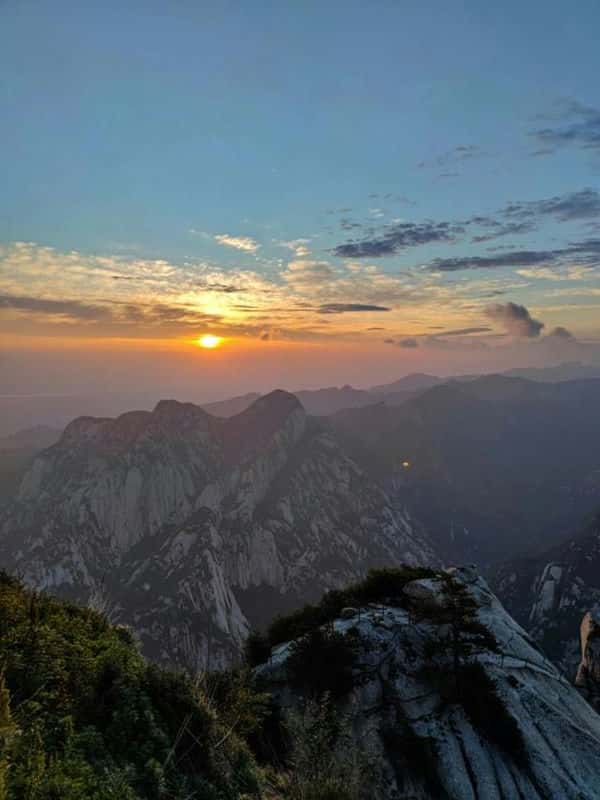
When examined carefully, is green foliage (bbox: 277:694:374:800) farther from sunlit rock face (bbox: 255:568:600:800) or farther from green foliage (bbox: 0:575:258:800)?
sunlit rock face (bbox: 255:568:600:800)

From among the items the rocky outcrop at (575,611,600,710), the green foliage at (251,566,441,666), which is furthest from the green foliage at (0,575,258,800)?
the rocky outcrop at (575,611,600,710)

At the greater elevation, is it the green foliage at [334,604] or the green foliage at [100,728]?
the green foliage at [100,728]

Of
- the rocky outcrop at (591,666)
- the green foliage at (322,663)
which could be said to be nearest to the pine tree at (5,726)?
the green foliage at (322,663)

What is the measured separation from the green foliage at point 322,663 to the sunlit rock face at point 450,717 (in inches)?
15.6

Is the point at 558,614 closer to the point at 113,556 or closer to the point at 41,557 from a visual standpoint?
the point at 113,556

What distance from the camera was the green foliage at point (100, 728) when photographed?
7.72m

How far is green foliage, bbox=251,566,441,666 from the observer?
31.8m

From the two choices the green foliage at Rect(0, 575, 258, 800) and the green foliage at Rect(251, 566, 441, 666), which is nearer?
the green foliage at Rect(0, 575, 258, 800)

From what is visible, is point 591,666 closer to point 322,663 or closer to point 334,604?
point 334,604

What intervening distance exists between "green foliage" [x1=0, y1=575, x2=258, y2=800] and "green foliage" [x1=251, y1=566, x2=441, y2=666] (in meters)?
17.5

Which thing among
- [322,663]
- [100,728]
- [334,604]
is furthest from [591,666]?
[100,728]

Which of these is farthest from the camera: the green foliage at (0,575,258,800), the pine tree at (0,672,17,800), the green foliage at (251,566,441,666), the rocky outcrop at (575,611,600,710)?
the rocky outcrop at (575,611,600,710)

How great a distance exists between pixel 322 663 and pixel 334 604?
10.0 meters

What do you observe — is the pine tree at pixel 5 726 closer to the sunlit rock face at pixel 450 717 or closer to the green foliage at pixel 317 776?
the green foliage at pixel 317 776
